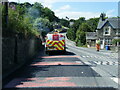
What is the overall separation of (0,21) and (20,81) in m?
3.30

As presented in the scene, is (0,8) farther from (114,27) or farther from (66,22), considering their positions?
(66,22)

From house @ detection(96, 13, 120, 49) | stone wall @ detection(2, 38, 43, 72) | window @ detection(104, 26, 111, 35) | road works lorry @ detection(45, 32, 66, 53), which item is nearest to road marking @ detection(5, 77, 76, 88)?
stone wall @ detection(2, 38, 43, 72)

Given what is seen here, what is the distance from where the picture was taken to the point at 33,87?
6320 mm

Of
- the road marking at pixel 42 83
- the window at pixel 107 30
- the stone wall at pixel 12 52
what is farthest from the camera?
the window at pixel 107 30

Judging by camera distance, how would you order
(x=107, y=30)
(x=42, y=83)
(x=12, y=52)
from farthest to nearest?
1. (x=107, y=30)
2. (x=12, y=52)
3. (x=42, y=83)

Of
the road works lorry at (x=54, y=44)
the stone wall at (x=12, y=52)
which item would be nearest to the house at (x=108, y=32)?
the road works lorry at (x=54, y=44)

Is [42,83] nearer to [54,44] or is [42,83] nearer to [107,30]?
[54,44]

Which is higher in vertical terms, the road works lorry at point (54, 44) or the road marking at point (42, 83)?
the road works lorry at point (54, 44)

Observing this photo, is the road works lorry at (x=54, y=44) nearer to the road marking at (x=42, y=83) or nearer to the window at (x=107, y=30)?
the road marking at (x=42, y=83)

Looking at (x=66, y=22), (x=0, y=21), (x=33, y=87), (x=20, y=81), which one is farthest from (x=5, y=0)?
(x=66, y=22)

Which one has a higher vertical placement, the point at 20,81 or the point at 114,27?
the point at 114,27

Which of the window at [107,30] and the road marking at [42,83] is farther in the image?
the window at [107,30]

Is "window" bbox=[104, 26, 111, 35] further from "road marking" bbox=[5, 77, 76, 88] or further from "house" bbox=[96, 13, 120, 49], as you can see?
"road marking" bbox=[5, 77, 76, 88]

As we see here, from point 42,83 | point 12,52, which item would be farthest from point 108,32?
point 42,83
